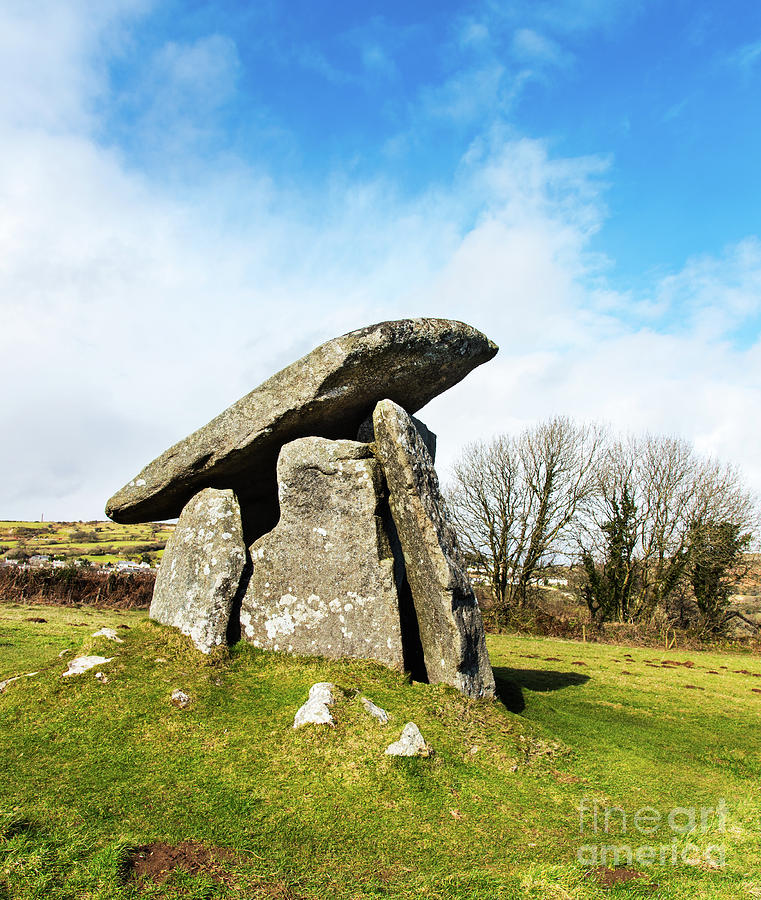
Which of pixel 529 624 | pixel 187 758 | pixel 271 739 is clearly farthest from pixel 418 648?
pixel 529 624

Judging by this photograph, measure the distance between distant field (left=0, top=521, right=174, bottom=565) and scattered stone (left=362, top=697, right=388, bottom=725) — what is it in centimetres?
2299

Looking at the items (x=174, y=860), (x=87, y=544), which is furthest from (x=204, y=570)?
(x=87, y=544)

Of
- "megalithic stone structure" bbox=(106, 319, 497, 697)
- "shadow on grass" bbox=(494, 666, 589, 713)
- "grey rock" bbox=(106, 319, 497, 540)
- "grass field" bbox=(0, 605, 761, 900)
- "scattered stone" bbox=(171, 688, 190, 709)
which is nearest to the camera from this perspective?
"grass field" bbox=(0, 605, 761, 900)

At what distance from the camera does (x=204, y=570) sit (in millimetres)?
8156

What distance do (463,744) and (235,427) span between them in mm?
4932

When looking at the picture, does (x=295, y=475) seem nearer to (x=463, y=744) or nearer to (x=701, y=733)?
(x=463, y=744)

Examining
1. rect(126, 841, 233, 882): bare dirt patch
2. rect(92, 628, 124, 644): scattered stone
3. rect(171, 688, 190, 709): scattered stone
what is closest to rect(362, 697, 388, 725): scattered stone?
rect(171, 688, 190, 709): scattered stone

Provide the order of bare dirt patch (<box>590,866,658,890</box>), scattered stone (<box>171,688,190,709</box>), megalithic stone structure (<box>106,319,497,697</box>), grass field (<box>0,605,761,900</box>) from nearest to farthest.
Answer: grass field (<box>0,605,761,900</box>) < bare dirt patch (<box>590,866,658,890</box>) < scattered stone (<box>171,688,190,709</box>) < megalithic stone structure (<box>106,319,497,697</box>)

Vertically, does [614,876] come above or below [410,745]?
below

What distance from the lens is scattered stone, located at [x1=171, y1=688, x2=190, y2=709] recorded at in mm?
6441

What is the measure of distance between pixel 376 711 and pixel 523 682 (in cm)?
508

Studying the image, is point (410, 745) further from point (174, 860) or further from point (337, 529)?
point (337, 529)

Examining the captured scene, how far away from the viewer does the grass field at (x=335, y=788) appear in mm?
4195

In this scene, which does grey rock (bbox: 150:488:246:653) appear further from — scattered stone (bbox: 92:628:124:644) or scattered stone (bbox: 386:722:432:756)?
scattered stone (bbox: 386:722:432:756)
